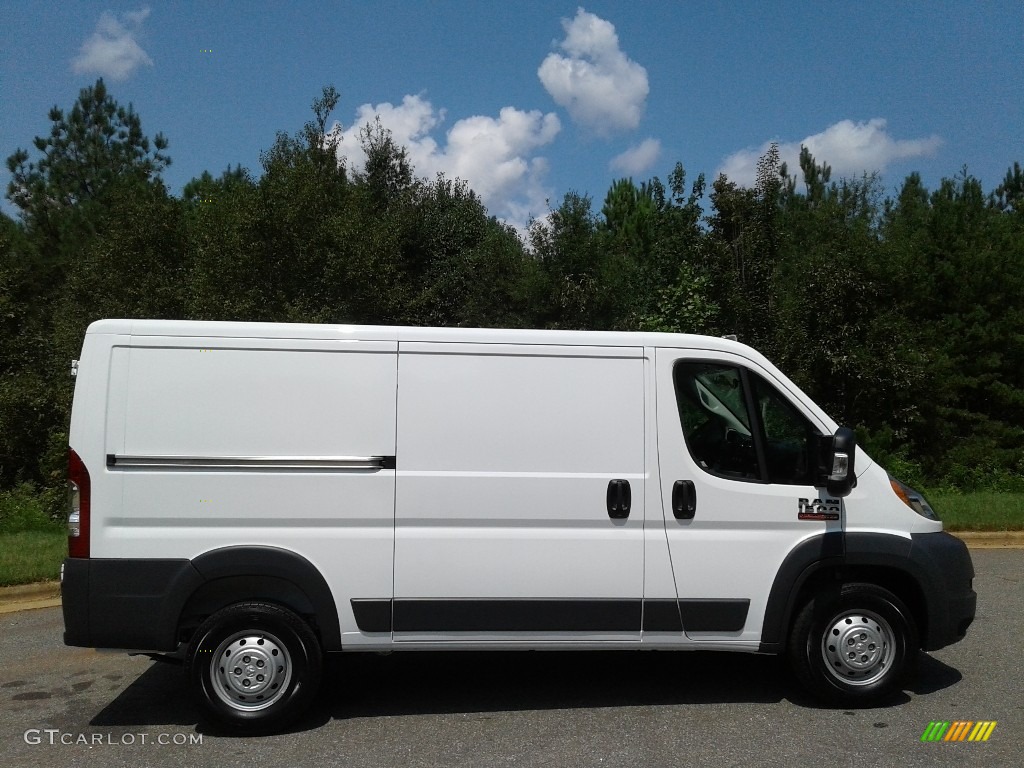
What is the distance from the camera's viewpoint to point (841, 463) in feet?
16.3

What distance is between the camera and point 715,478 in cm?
511

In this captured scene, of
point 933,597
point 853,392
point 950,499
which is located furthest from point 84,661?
point 853,392

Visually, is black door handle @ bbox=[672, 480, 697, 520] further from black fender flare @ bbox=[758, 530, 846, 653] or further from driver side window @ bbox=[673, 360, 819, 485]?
black fender flare @ bbox=[758, 530, 846, 653]

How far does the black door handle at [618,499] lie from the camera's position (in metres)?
5.01

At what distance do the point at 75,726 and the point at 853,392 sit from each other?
1517cm

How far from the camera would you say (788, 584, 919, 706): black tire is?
5.18 metres

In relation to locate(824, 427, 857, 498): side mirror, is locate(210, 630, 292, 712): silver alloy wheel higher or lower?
lower

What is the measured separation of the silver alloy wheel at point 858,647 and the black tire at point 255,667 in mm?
2841

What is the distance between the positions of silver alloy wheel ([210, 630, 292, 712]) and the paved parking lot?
0.21 m

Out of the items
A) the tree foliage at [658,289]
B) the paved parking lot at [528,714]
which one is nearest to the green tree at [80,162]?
the tree foliage at [658,289]

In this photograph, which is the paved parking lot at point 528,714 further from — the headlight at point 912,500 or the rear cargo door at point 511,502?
the headlight at point 912,500

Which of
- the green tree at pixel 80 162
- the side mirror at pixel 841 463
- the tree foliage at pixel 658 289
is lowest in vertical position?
the side mirror at pixel 841 463

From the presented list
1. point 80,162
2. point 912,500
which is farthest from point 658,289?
point 80,162

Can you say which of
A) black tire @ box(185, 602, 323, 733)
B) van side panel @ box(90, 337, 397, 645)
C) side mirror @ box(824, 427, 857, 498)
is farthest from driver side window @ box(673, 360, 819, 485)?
black tire @ box(185, 602, 323, 733)
